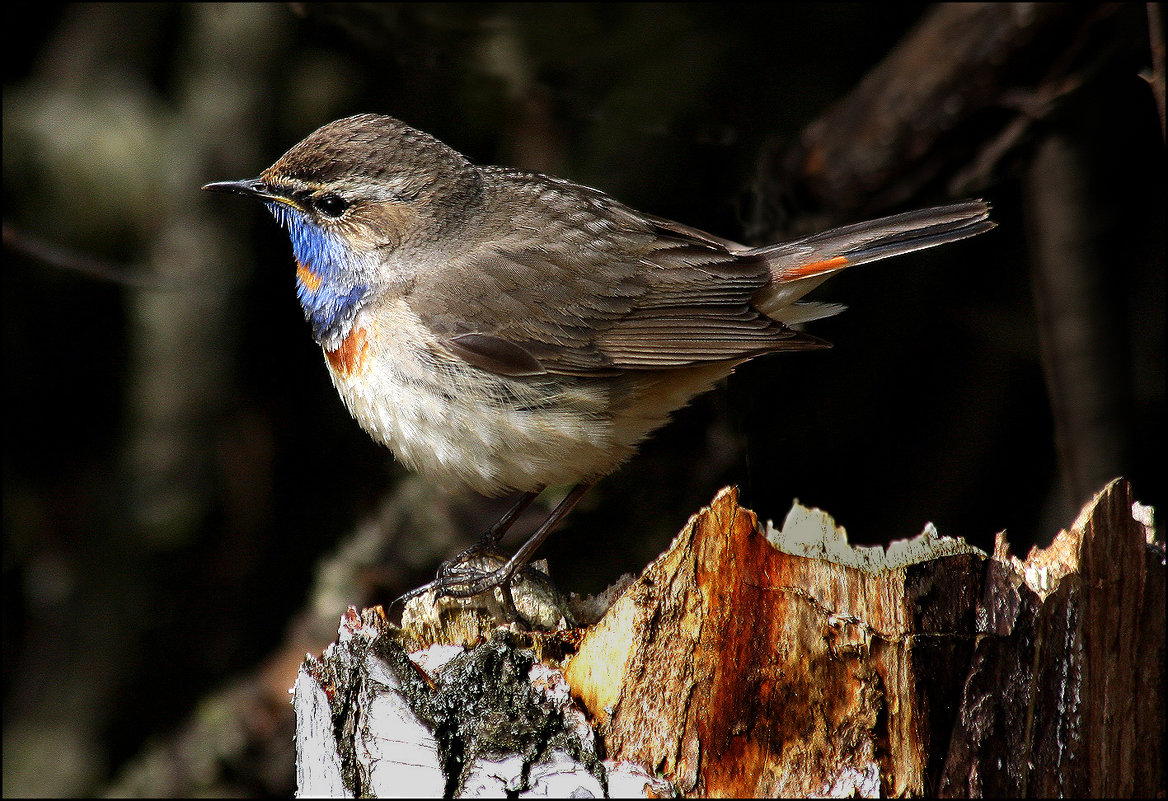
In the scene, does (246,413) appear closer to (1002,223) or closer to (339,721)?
(339,721)

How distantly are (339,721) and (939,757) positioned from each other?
4.42ft

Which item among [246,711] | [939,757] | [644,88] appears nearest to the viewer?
[939,757]

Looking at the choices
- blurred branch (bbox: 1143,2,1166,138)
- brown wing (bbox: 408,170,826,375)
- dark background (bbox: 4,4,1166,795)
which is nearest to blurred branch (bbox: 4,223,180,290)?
dark background (bbox: 4,4,1166,795)

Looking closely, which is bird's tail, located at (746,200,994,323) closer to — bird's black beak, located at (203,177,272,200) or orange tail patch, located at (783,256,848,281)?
orange tail patch, located at (783,256,848,281)

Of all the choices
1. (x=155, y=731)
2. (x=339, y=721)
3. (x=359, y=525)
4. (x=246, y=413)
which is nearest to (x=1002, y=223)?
(x=359, y=525)

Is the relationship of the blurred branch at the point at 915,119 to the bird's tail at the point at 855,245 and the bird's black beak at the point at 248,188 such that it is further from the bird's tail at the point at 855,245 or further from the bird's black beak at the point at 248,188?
the bird's black beak at the point at 248,188

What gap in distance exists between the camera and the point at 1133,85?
5160mm

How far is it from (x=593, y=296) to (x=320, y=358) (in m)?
2.18

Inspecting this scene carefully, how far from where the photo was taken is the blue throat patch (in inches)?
157

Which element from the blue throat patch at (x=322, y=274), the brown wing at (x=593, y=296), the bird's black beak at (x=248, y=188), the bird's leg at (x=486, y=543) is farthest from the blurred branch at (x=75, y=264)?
the bird's leg at (x=486, y=543)

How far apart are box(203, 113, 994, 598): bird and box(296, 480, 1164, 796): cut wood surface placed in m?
0.96

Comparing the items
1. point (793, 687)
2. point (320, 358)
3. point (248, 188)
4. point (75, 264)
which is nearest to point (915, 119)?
point (248, 188)

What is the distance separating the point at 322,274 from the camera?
4098 mm

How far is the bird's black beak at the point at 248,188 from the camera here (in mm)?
4002
